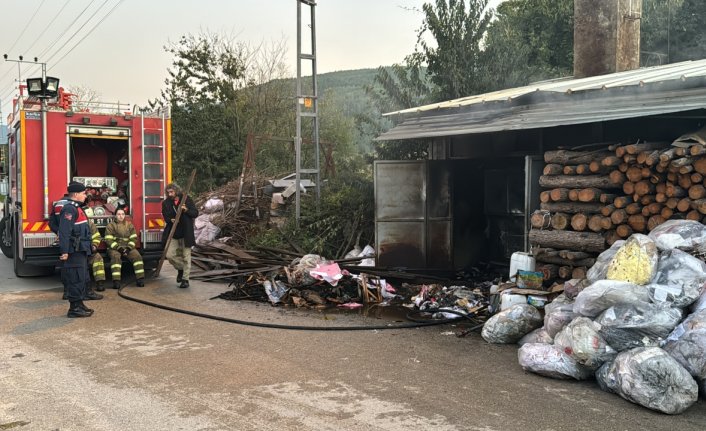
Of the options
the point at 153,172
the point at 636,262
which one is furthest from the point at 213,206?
the point at 636,262

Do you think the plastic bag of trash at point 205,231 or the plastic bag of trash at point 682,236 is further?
the plastic bag of trash at point 205,231

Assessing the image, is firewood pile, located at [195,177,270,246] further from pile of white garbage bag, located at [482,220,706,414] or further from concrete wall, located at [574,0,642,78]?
pile of white garbage bag, located at [482,220,706,414]

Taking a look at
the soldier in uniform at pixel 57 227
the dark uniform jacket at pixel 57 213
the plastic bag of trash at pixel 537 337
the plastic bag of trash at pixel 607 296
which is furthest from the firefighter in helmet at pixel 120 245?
the plastic bag of trash at pixel 607 296

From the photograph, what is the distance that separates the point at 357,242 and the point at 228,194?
5.54m

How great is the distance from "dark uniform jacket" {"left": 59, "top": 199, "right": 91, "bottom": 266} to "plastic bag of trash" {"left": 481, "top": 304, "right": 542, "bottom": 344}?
549 centimetres

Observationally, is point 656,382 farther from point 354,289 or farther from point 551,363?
point 354,289

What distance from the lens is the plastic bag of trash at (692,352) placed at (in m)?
4.69

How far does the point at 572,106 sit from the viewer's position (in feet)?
24.4

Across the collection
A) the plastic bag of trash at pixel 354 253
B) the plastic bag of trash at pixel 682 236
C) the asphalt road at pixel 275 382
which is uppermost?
the plastic bag of trash at pixel 682 236

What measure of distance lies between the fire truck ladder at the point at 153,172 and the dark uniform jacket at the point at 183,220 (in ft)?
1.73

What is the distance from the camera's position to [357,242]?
39.2 feet

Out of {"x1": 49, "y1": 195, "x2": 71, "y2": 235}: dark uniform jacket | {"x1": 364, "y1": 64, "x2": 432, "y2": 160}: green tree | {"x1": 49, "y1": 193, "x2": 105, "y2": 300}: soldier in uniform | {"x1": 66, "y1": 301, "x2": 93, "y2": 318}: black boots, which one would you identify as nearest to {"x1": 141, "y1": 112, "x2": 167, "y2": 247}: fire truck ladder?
{"x1": 49, "y1": 193, "x2": 105, "y2": 300}: soldier in uniform

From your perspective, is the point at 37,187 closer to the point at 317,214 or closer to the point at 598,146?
the point at 317,214

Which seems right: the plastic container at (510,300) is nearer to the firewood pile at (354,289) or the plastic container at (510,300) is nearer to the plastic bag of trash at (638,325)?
the firewood pile at (354,289)
